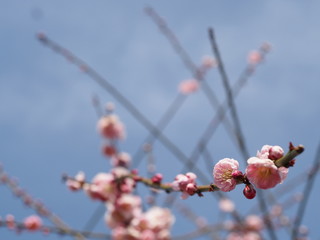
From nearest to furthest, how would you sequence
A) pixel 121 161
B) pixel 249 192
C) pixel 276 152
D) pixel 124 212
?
pixel 276 152 < pixel 249 192 < pixel 124 212 < pixel 121 161

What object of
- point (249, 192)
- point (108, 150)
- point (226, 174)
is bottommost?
point (249, 192)

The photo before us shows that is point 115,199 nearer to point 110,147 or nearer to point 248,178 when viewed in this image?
point 248,178

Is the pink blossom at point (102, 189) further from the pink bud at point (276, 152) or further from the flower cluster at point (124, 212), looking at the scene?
the pink bud at point (276, 152)

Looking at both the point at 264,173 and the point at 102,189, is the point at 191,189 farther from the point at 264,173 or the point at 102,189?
the point at 102,189

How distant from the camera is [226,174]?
4.94ft

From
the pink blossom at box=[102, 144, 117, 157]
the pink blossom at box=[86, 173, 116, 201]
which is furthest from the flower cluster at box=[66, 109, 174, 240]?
the pink blossom at box=[102, 144, 117, 157]

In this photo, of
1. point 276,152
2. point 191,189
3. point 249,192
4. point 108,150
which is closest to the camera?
point 276,152

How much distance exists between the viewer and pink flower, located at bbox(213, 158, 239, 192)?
147 centimetres

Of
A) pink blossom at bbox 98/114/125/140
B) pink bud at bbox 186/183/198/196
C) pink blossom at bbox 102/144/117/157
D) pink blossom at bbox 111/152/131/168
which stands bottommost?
pink bud at bbox 186/183/198/196

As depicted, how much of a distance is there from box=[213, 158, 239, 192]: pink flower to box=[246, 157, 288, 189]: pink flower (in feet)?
0.39

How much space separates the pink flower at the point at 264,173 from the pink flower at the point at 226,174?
0.39ft

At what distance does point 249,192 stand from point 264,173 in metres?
0.12

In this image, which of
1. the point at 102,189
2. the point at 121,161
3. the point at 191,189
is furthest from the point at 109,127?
the point at 191,189

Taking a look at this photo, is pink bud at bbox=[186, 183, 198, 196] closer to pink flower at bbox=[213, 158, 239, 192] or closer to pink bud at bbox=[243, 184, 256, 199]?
pink flower at bbox=[213, 158, 239, 192]
